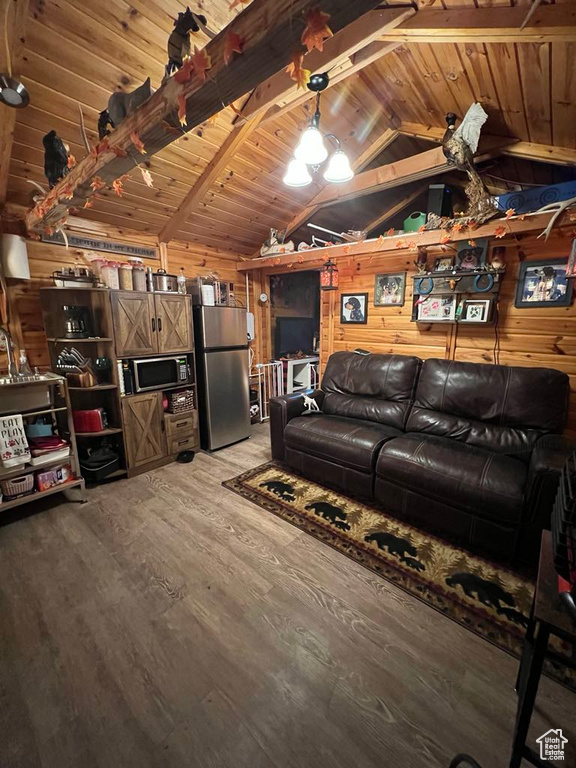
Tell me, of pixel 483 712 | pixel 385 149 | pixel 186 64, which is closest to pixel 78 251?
pixel 186 64

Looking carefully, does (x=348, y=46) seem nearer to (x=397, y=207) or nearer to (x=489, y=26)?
(x=489, y=26)

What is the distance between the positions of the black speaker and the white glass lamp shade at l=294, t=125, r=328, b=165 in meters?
1.37

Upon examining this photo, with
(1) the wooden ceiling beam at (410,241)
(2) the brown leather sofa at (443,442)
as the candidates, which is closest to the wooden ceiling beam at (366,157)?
(1) the wooden ceiling beam at (410,241)

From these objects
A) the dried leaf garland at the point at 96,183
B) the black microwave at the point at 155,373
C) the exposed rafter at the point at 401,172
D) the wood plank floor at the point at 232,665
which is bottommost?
the wood plank floor at the point at 232,665

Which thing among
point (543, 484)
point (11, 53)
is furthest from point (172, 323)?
point (543, 484)

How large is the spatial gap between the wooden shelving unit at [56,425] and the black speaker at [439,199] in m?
3.42

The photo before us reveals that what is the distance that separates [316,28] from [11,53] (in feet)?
6.29

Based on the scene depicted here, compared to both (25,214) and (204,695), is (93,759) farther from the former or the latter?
(25,214)

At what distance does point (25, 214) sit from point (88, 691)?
3314mm

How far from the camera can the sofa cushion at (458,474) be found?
1.80 meters

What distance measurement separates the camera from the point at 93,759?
40.6 inches

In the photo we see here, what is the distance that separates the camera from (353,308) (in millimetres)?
3609

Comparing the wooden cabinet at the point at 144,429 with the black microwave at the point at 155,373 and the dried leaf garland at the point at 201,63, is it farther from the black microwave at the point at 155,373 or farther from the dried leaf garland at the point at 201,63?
the dried leaf garland at the point at 201,63

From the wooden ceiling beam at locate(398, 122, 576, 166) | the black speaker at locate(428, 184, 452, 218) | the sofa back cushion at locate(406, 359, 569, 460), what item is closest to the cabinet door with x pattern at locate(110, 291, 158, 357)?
the sofa back cushion at locate(406, 359, 569, 460)
